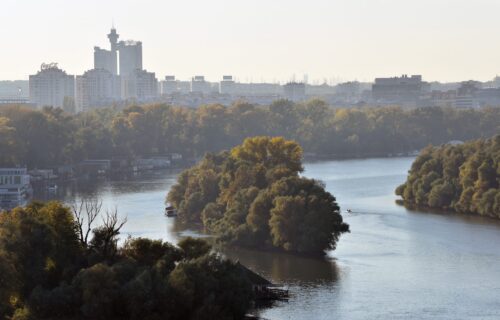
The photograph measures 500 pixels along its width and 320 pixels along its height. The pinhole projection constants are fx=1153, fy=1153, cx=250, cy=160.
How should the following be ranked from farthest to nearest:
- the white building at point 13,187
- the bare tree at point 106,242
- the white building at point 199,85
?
the white building at point 199,85 → the white building at point 13,187 → the bare tree at point 106,242

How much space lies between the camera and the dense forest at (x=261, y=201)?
20.5 metres

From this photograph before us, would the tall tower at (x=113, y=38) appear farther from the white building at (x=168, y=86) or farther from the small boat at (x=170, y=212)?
the small boat at (x=170, y=212)

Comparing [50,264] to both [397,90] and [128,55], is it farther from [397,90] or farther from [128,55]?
[128,55]

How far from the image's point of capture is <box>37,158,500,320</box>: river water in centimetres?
1605

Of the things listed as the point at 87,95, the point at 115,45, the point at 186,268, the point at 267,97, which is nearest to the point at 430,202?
the point at 186,268

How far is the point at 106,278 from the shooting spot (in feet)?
46.7

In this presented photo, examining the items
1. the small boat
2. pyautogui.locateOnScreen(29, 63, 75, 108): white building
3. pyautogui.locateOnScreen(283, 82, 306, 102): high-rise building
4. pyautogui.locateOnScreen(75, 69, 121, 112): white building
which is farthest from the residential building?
the small boat

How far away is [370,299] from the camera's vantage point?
1659 centimetres

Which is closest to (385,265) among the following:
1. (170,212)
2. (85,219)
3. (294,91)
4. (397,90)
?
(85,219)

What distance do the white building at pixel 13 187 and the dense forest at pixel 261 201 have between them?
4.53m

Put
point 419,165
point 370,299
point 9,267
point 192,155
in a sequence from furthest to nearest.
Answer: point 192,155 → point 419,165 → point 370,299 → point 9,267

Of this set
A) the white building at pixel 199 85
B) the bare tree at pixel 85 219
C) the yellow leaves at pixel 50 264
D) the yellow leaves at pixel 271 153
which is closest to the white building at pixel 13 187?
the bare tree at pixel 85 219

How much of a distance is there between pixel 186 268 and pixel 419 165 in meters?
15.8

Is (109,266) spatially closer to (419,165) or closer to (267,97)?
(419,165)
